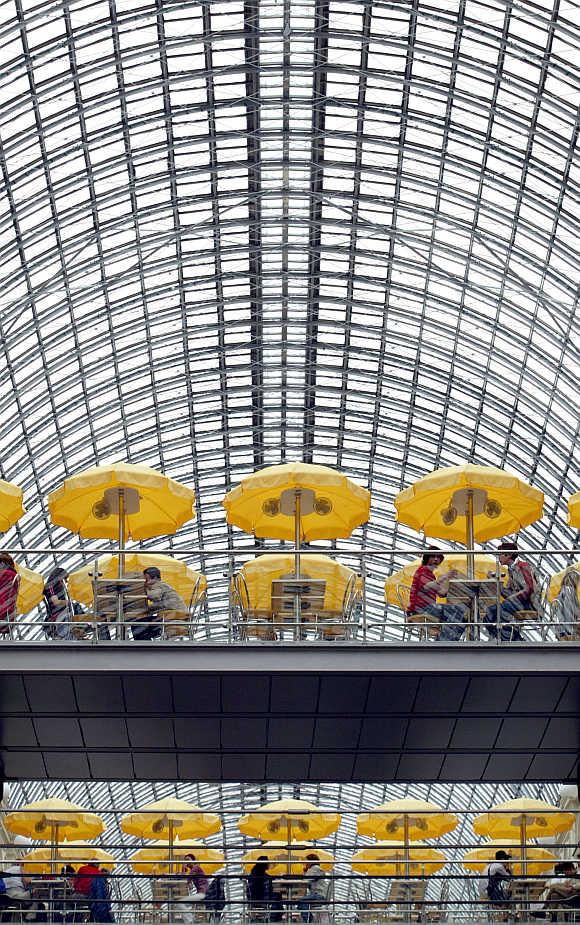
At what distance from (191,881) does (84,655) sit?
4184 millimetres

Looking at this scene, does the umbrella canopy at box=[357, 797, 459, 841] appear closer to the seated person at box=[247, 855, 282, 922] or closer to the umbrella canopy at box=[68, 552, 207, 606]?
the umbrella canopy at box=[68, 552, 207, 606]

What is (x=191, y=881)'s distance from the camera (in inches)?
939

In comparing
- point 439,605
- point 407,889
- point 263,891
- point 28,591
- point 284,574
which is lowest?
point 263,891

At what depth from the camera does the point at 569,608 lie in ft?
75.9

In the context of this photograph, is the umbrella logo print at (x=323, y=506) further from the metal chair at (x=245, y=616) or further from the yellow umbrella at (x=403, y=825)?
the yellow umbrella at (x=403, y=825)

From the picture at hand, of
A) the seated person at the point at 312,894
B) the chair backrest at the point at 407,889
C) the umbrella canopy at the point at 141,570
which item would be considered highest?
the umbrella canopy at the point at 141,570

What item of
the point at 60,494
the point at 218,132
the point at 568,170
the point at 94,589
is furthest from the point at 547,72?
the point at 94,589

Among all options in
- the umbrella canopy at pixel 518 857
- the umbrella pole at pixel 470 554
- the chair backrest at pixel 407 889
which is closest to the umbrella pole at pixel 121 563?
the umbrella pole at pixel 470 554

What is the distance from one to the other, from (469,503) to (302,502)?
9.36 ft

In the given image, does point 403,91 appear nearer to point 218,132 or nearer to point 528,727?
point 218,132

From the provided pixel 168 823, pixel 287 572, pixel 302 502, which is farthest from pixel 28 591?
pixel 168 823

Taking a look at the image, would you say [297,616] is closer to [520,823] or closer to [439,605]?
[439,605]

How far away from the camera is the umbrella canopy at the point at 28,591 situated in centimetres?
2700

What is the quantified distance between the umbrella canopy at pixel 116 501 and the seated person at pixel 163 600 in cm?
283
